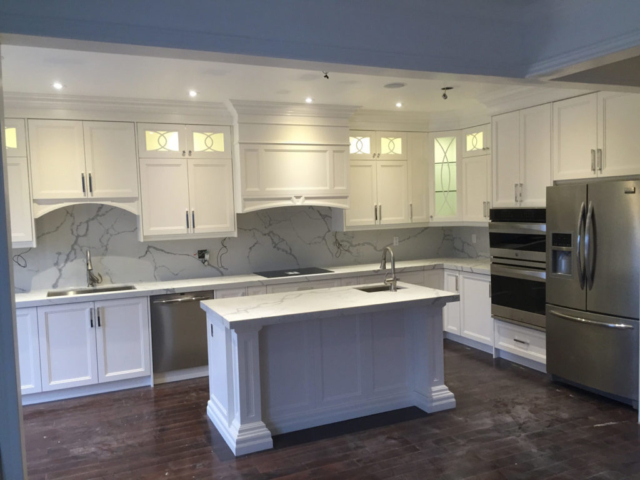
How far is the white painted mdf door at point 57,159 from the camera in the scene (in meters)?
4.18

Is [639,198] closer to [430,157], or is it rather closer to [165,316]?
[430,157]

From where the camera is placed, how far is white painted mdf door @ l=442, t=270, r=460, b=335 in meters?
5.40

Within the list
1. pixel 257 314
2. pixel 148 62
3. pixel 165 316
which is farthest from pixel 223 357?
pixel 148 62

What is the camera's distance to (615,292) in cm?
364

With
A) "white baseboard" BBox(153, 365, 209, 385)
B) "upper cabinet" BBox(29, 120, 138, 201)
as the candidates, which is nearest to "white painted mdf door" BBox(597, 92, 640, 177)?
"white baseboard" BBox(153, 365, 209, 385)

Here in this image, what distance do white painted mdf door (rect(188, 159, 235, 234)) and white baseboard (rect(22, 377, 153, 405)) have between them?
56.1 inches

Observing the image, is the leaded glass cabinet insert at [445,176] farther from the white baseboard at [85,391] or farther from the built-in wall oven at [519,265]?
the white baseboard at [85,391]

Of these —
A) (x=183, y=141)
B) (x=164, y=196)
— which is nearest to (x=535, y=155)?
(x=183, y=141)

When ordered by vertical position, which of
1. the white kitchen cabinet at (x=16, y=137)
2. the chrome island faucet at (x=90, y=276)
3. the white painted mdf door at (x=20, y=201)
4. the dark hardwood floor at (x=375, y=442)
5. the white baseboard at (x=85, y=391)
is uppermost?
the white kitchen cabinet at (x=16, y=137)

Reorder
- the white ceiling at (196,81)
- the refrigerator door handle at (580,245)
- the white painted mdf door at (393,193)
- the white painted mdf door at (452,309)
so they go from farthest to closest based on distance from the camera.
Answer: the white painted mdf door at (393,193), the white painted mdf door at (452,309), the refrigerator door handle at (580,245), the white ceiling at (196,81)

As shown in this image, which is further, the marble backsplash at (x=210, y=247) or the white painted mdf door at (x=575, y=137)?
the marble backsplash at (x=210, y=247)

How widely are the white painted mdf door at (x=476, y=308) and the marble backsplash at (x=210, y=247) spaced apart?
2.51ft

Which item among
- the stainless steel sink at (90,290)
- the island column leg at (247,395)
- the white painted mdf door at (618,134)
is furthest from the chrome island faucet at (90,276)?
the white painted mdf door at (618,134)

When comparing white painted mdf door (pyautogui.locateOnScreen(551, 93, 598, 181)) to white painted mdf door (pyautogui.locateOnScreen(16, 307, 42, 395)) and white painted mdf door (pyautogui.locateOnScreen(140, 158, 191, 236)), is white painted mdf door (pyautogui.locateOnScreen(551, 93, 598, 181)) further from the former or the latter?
white painted mdf door (pyautogui.locateOnScreen(16, 307, 42, 395))
